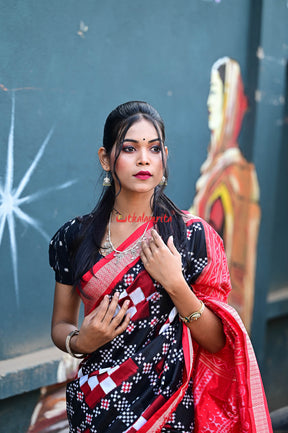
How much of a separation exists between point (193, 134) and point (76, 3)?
1264 mm

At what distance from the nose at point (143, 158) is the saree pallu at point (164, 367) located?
0.79 feet

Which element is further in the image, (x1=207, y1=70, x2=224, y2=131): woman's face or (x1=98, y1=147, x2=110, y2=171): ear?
(x1=207, y1=70, x2=224, y2=131): woman's face

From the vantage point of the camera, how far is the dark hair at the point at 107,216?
1786 mm

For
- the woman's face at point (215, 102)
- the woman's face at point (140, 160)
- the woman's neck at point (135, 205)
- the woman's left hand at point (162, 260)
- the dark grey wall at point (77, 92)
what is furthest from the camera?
the woman's face at point (215, 102)

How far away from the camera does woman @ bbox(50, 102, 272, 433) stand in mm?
1674

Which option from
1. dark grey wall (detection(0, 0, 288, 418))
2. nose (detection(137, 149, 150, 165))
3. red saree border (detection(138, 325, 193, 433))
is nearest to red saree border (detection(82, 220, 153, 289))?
nose (detection(137, 149, 150, 165))

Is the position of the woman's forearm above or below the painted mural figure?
below

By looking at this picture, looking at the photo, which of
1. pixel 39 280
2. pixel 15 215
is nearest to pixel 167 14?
pixel 15 215

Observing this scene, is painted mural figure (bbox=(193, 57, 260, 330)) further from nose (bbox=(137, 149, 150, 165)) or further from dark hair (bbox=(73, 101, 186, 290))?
nose (bbox=(137, 149, 150, 165))

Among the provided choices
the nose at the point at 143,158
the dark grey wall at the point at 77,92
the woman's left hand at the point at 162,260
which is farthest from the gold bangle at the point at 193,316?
the dark grey wall at the point at 77,92

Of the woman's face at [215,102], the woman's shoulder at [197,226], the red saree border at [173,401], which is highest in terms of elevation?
the woman's face at [215,102]

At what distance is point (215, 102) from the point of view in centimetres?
388

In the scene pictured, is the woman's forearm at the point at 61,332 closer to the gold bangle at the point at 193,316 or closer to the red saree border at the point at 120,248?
the red saree border at the point at 120,248

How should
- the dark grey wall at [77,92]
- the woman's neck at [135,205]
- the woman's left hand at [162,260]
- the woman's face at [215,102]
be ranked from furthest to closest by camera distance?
1. the woman's face at [215,102]
2. the dark grey wall at [77,92]
3. the woman's neck at [135,205]
4. the woman's left hand at [162,260]
